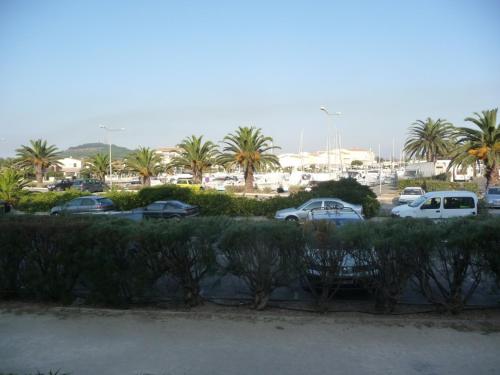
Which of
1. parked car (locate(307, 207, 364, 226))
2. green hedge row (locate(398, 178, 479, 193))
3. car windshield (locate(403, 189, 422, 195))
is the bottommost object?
parked car (locate(307, 207, 364, 226))

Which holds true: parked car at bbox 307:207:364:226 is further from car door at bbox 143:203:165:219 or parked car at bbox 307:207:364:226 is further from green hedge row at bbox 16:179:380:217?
green hedge row at bbox 16:179:380:217

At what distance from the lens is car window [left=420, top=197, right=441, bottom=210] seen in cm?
1991

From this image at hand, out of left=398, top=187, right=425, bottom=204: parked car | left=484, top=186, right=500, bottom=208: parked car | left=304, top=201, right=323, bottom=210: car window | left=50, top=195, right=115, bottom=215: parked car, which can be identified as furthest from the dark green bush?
left=398, top=187, right=425, bottom=204: parked car

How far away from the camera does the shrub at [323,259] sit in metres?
6.94

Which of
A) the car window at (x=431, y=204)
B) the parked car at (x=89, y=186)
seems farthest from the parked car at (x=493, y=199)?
the parked car at (x=89, y=186)

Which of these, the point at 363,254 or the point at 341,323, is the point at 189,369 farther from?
the point at 363,254

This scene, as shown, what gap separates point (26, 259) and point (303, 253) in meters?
4.70

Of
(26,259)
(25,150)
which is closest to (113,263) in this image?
(26,259)

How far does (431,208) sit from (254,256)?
15.1 metres

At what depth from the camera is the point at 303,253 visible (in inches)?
275

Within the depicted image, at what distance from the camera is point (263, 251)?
6.96 metres

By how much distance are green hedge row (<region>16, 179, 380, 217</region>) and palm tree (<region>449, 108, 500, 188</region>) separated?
48.5 ft

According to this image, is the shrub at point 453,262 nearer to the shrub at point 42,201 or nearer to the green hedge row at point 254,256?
the green hedge row at point 254,256

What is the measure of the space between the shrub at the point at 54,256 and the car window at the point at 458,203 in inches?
654
